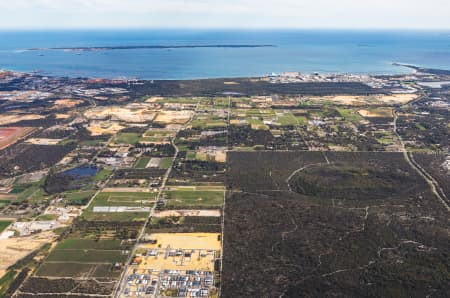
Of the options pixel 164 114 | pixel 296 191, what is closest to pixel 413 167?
pixel 296 191

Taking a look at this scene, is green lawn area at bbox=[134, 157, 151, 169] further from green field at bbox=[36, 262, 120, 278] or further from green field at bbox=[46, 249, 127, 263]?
green field at bbox=[36, 262, 120, 278]

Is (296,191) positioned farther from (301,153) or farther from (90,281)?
(90,281)

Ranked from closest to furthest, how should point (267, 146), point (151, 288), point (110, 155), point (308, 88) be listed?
1. point (151, 288)
2. point (110, 155)
3. point (267, 146)
4. point (308, 88)

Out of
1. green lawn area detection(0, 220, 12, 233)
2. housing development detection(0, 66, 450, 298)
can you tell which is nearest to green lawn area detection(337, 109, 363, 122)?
housing development detection(0, 66, 450, 298)

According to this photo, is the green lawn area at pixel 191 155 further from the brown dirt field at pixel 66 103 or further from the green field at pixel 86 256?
the brown dirt field at pixel 66 103

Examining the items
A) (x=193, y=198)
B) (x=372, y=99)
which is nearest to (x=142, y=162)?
(x=193, y=198)

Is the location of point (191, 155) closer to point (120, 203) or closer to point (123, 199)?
point (123, 199)
